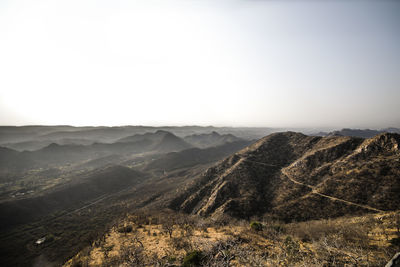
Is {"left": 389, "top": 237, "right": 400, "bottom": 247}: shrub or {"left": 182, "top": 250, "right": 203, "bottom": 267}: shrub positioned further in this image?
{"left": 389, "top": 237, "right": 400, "bottom": 247}: shrub

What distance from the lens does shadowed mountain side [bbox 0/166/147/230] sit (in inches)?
2925

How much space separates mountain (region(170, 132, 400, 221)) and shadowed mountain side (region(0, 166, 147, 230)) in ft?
255

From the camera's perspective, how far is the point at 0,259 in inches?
1882

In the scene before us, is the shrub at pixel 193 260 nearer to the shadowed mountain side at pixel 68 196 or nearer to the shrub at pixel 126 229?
the shrub at pixel 126 229

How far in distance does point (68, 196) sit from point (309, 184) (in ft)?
410

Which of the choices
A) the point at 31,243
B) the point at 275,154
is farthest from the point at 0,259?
the point at 275,154

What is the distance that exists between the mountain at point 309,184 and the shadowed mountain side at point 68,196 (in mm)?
77591

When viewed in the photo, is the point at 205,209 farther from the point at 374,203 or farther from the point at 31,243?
the point at 31,243

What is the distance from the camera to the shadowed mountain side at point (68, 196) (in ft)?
244

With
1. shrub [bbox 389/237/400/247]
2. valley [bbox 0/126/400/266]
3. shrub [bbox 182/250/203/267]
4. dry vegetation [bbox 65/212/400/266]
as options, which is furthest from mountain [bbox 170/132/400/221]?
shrub [bbox 182/250/203/267]

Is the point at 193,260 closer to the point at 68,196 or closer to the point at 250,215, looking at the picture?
the point at 250,215

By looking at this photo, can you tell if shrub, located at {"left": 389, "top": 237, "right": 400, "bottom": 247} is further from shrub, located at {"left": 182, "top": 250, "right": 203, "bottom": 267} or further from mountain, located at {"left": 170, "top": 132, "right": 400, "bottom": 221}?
shrub, located at {"left": 182, "top": 250, "right": 203, "bottom": 267}

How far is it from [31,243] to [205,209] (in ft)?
215

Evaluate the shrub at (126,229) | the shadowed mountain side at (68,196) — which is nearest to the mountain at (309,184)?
the shrub at (126,229)
